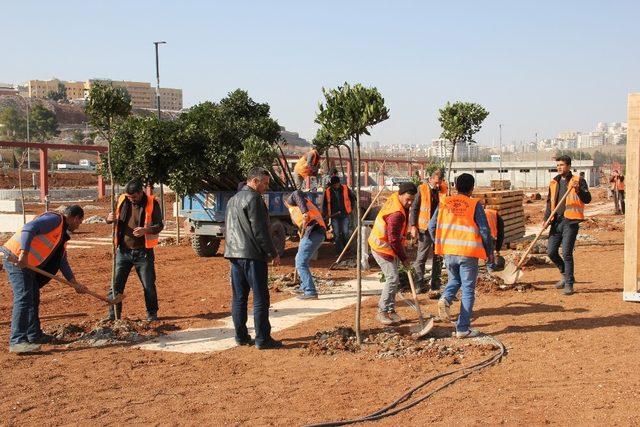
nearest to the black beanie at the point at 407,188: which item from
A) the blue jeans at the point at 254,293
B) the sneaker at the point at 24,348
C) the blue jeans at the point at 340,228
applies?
the blue jeans at the point at 254,293

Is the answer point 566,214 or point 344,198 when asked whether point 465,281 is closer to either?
point 566,214

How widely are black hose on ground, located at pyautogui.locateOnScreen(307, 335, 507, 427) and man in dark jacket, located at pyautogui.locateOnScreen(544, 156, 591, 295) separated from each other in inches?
115

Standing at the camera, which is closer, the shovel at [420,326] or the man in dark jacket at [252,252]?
the man in dark jacket at [252,252]

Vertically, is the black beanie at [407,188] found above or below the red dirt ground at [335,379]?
above

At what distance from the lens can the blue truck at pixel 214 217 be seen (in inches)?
551

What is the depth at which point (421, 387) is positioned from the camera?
557 cm

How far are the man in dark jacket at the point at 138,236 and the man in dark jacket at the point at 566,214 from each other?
5.30 meters

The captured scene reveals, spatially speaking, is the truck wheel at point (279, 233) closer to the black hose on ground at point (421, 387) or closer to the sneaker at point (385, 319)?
the sneaker at point (385, 319)

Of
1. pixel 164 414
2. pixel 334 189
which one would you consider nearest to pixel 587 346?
pixel 164 414

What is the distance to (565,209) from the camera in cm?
911

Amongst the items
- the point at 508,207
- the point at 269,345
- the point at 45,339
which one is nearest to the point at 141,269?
the point at 45,339

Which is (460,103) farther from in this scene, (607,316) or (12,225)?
(12,225)

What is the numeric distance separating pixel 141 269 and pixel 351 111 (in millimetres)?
3208

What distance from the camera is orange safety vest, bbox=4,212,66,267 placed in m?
6.90
